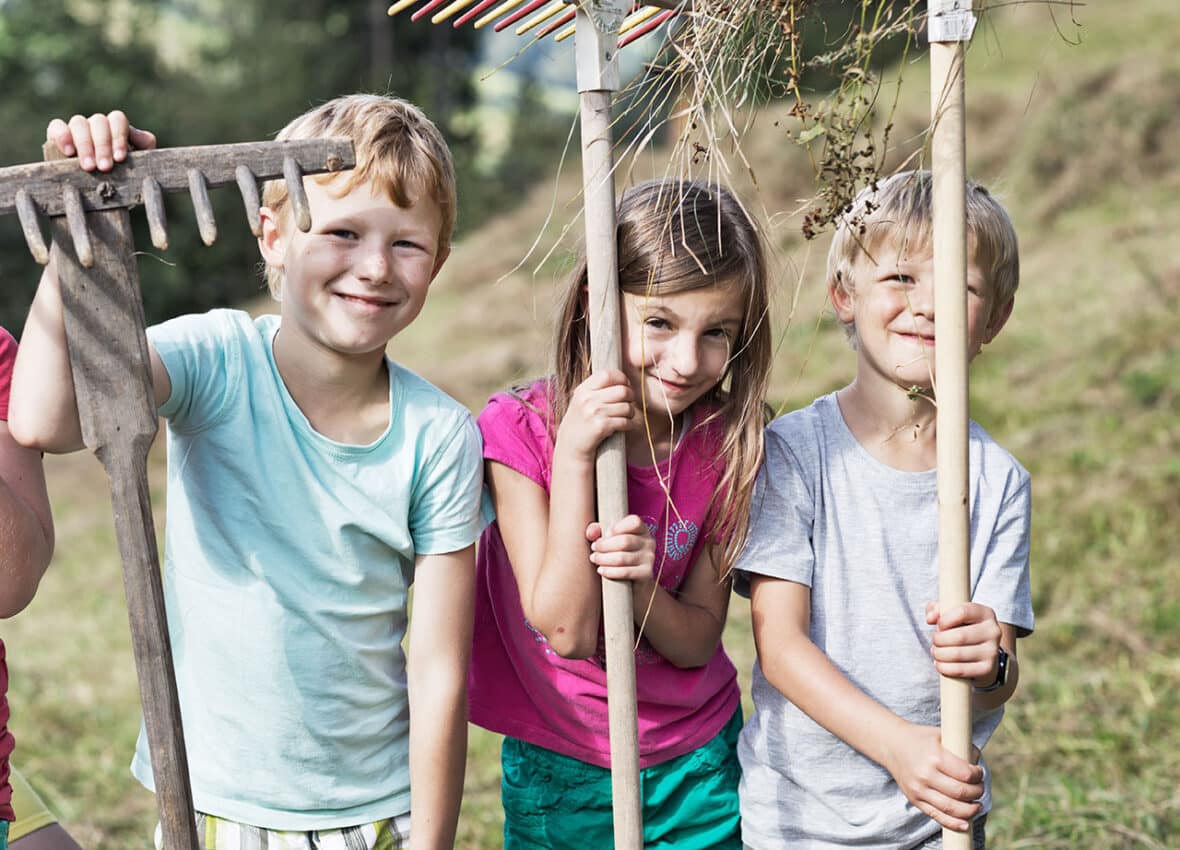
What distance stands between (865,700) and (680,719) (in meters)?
0.39

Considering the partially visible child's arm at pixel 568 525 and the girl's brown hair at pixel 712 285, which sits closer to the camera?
the partially visible child's arm at pixel 568 525

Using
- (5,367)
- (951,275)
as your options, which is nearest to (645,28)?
(951,275)

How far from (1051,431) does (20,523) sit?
505 centimetres

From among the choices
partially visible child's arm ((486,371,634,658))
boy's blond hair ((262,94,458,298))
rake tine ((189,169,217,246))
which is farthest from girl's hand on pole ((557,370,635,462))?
rake tine ((189,169,217,246))

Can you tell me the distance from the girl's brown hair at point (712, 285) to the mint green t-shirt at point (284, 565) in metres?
0.28

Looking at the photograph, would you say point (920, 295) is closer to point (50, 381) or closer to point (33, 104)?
point (50, 381)

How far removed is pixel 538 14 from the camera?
1931 millimetres

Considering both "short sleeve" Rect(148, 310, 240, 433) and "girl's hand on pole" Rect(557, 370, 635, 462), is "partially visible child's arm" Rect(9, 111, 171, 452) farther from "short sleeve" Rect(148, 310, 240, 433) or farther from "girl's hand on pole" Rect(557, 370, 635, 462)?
"girl's hand on pole" Rect(557, 370, 635, 462)

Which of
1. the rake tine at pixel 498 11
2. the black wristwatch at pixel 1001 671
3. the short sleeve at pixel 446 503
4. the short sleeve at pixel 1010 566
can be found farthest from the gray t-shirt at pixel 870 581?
the rake tine at pixel 498 11

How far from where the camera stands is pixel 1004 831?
317 cm

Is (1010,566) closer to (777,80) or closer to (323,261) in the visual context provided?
(777,80)

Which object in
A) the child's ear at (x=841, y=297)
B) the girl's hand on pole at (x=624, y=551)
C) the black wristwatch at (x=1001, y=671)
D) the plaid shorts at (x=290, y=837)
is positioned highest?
the child's ear at (x=841, y=297)

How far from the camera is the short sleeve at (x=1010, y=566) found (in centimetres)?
201

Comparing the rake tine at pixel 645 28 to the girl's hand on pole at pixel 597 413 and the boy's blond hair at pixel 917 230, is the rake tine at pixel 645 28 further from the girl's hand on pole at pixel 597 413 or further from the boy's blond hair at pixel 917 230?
the girl's hand on pole at pixel 597 413
